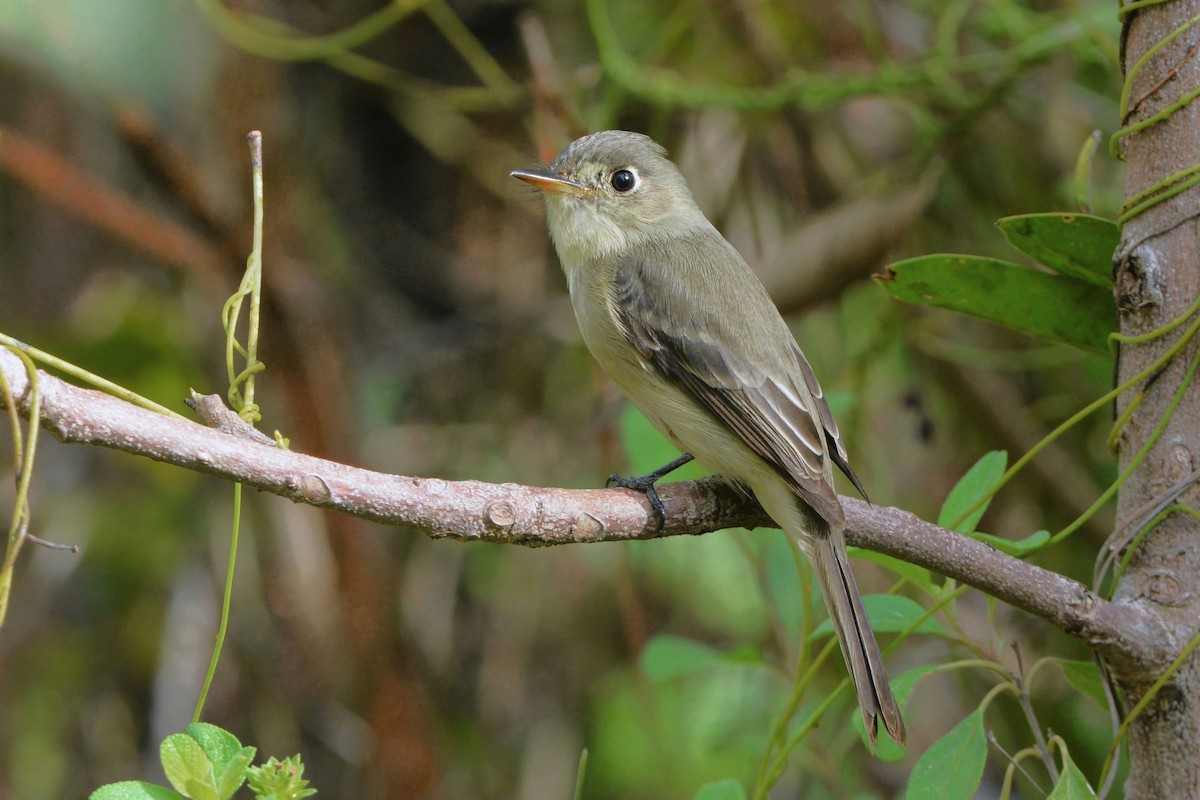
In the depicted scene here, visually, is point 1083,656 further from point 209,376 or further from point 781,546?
point 209,376

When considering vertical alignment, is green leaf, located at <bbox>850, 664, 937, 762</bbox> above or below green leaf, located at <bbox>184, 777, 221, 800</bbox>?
below

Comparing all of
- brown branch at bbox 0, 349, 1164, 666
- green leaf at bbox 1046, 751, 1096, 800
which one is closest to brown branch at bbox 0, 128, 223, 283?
brown branch at bbox 0, 349, 1164, 666

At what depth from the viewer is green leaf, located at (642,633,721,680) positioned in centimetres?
244

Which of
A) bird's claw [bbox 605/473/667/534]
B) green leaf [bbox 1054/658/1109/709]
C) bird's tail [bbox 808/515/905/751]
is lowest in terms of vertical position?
green leaf [bbox 1054/658/1109/709]

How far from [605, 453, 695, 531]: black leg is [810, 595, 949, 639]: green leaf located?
388 millimetres

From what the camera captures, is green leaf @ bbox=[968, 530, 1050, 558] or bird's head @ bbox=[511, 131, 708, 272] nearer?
green leaf @ bbox=[968, 530, 1050, 558]

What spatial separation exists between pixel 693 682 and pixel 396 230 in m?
1.93

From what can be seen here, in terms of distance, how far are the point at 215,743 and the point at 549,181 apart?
6.04 feet

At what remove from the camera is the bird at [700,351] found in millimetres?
2104

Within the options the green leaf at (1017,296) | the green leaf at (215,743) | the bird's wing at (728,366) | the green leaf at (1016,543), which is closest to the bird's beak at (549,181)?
the bird's wing at (728,366)

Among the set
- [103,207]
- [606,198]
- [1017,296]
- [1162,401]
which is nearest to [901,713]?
[1162,401]

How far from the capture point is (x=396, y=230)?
4320 millimetres

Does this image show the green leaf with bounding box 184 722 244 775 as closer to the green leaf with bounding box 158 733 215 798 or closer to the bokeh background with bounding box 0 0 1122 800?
the green leaf with bounding box 158 733 215 798

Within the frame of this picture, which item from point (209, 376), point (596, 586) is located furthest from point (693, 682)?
point (209, 376)
